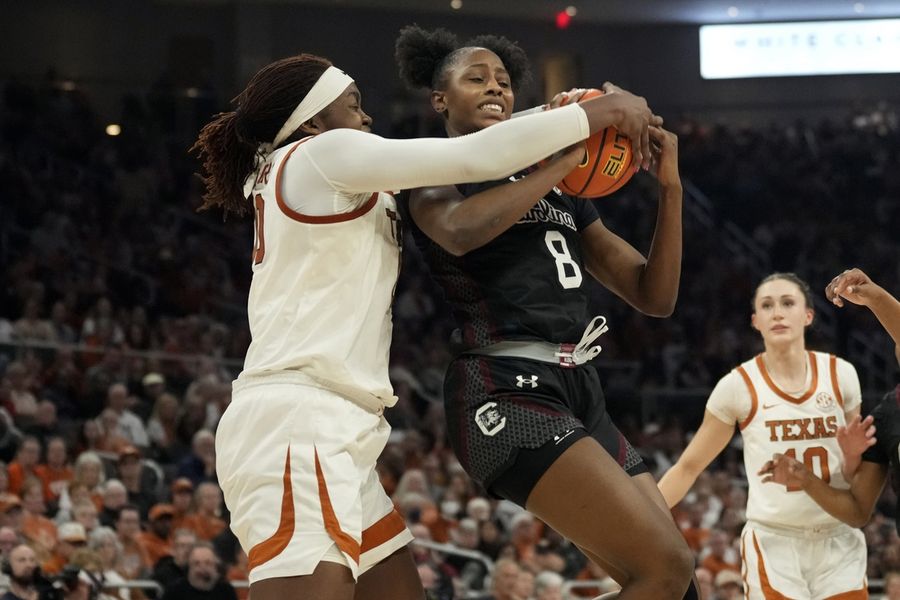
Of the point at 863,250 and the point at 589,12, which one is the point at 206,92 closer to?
the point at 589,12

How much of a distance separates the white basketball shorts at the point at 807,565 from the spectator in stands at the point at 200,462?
5.45m

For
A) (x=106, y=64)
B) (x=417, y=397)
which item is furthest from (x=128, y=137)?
(x=417, y=397)

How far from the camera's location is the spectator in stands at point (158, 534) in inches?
326

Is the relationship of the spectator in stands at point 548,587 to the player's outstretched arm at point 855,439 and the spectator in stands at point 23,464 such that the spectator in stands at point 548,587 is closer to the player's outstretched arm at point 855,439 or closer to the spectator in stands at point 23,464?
the player's outstretched arm at point 855,439

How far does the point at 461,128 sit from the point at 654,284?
2.49 ft

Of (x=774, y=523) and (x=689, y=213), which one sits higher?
(x=689, y=213)

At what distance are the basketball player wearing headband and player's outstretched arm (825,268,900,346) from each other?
150 centimetres

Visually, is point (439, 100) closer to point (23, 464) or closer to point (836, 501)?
point (836, 501)

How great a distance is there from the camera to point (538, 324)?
3.51 meters

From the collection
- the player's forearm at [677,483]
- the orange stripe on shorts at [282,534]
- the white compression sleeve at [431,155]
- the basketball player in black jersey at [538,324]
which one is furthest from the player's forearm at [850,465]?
the orange stripe on shorts at [282,534]

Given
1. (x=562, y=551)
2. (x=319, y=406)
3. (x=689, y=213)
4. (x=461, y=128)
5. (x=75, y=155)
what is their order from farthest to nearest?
A: (x=689, y=213)
(x=75, y=155)
(x=562, y=551)
(x=461, y=128)
(x=319, y=406)

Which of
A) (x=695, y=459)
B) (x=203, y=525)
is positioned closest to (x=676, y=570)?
(x=695, y=459)

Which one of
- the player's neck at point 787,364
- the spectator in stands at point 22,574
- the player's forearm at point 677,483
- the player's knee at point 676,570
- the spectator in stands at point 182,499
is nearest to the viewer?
the player's knee at point 676,570

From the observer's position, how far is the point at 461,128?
3775 mm
